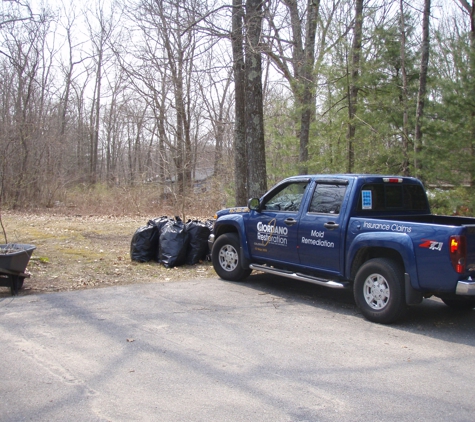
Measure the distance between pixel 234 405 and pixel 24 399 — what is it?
1.68 metres

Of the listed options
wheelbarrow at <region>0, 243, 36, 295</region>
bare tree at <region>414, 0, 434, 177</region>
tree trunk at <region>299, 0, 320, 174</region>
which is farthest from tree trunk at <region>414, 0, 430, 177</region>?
wheelbarrow at <region>0, 243, 36, 295</region>

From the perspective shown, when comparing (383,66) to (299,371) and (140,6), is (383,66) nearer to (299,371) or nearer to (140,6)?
(140,6)

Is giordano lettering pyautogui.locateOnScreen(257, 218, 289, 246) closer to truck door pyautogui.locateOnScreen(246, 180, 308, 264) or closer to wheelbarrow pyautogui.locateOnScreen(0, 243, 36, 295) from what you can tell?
truck door pyautogui.locateOnScreen(246, 180, 308, 264)

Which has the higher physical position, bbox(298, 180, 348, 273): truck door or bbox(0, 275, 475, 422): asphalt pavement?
bbox(298, 180, 348, 273): truck door

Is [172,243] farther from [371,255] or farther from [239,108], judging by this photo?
[239,108]

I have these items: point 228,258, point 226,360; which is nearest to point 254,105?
point 228,258

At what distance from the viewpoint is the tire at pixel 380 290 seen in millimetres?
6266

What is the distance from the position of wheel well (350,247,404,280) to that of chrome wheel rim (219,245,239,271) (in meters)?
2.59

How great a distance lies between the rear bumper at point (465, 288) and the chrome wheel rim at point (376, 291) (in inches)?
34.2

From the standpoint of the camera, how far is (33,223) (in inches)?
707

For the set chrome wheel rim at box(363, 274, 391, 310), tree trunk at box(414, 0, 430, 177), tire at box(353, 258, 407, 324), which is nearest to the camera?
tire at box(353, 258, 407, 324)

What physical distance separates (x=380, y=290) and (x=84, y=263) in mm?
6253

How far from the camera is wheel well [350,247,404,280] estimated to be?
6527mm

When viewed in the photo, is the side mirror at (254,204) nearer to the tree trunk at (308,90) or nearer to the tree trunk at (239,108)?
the tree trunk at (239,108)
